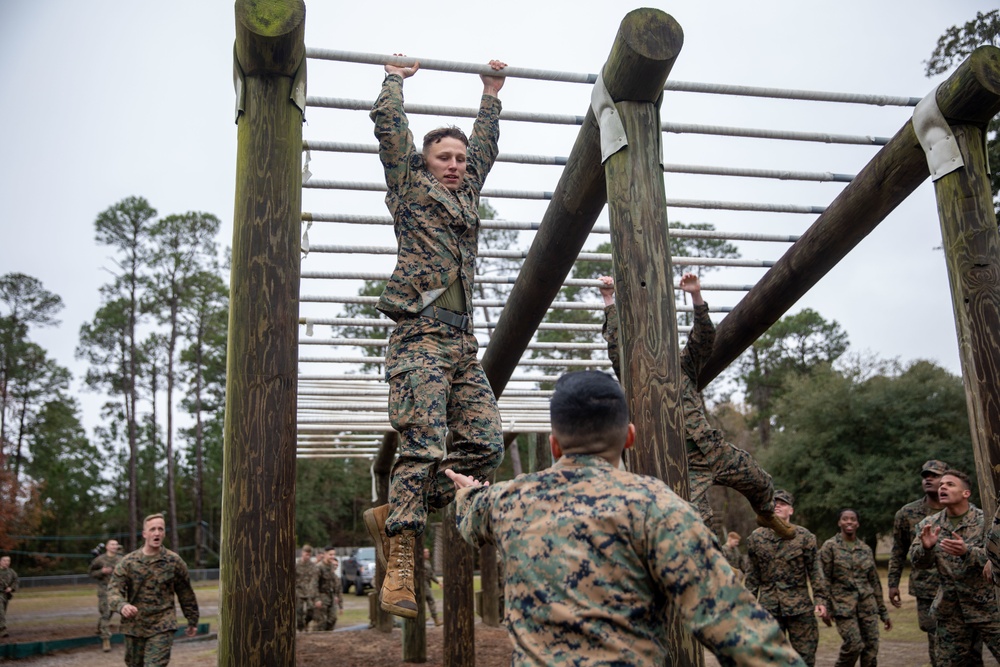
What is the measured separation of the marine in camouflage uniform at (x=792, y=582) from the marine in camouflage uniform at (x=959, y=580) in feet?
5.56

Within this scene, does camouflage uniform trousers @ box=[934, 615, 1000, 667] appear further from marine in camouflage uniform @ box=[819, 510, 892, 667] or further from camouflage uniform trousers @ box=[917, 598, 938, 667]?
marine in camouflage uniform @ box=[819, 510, 892, 667]

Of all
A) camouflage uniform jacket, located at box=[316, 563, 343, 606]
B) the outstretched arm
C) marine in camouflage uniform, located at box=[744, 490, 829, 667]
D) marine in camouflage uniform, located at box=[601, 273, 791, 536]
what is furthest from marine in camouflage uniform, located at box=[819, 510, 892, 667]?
camouflage uniform jacket, located at box=[316, 563, 343, 606]

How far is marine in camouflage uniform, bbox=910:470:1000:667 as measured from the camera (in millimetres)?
6723

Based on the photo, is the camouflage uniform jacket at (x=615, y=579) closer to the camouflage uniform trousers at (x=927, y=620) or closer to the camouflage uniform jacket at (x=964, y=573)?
the camouflage uniform jacket at (x=964, y=573)

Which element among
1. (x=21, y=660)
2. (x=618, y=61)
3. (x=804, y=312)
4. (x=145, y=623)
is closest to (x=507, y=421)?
(x=145, y=623)

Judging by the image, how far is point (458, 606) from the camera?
30.9 ft

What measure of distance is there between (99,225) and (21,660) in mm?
27838

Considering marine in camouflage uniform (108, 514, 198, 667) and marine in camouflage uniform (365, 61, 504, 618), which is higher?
marine in camouflage uniform (365, 61, 504, 618)

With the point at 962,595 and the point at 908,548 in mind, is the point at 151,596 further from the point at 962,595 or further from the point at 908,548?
the point at 908,548

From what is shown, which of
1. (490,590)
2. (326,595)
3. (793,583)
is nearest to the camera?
(793,583)

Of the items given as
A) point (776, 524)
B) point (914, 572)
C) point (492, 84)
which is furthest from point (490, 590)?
point (492, 84)

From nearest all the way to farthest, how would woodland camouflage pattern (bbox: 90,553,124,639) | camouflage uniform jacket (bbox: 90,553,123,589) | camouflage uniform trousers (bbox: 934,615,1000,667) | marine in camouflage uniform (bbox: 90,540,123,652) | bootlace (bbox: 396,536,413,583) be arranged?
bootlace (bbox: 396,536,413,583) → camouflage uniform trousers (bbox: 934,615,1000,667) → marine in camouflage uniform (bbox: 90,540,123,652) → woodland camouflage pattern (bbox: 90,553,124,639) → camouflage uniform jacket (bbox: 90,553,123,589)

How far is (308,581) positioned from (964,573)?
13030 mm

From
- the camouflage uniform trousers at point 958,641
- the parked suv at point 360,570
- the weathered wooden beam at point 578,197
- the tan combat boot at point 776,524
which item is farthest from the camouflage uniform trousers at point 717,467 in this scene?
the parked suv at point 360,570
